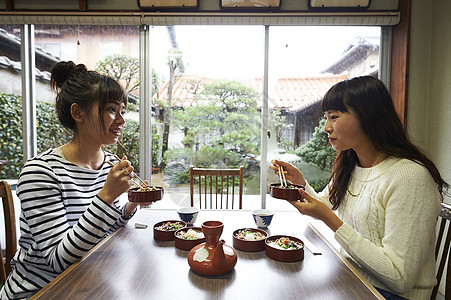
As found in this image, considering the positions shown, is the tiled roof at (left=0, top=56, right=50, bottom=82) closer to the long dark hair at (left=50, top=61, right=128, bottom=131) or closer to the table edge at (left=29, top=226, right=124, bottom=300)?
the long dark hair at (left=50, top=61, right=128, bottom=131)

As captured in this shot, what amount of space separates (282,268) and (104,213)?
701mm

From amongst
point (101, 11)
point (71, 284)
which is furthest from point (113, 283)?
point (101, 11)

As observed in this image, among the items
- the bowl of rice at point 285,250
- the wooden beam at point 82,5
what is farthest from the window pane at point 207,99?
the bowl of rice at point 285,250

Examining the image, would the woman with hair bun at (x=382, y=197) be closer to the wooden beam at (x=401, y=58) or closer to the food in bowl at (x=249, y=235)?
the food in bowl at (x=249, y=235)

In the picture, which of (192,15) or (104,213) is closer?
(104,213)

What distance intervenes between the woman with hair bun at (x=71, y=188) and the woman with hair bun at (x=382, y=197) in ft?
2.69

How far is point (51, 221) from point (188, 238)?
0.54 m

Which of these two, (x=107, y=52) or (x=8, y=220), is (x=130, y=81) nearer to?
(x=107, y=52)

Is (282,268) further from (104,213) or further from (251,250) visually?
(104,213)

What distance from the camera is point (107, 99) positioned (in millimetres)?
1375

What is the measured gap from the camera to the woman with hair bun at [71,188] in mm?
1107

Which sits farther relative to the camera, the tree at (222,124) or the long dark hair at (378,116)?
the tree at (222,124)

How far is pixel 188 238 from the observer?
4.06ft

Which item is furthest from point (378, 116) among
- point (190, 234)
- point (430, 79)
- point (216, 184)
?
point (430, 79)
